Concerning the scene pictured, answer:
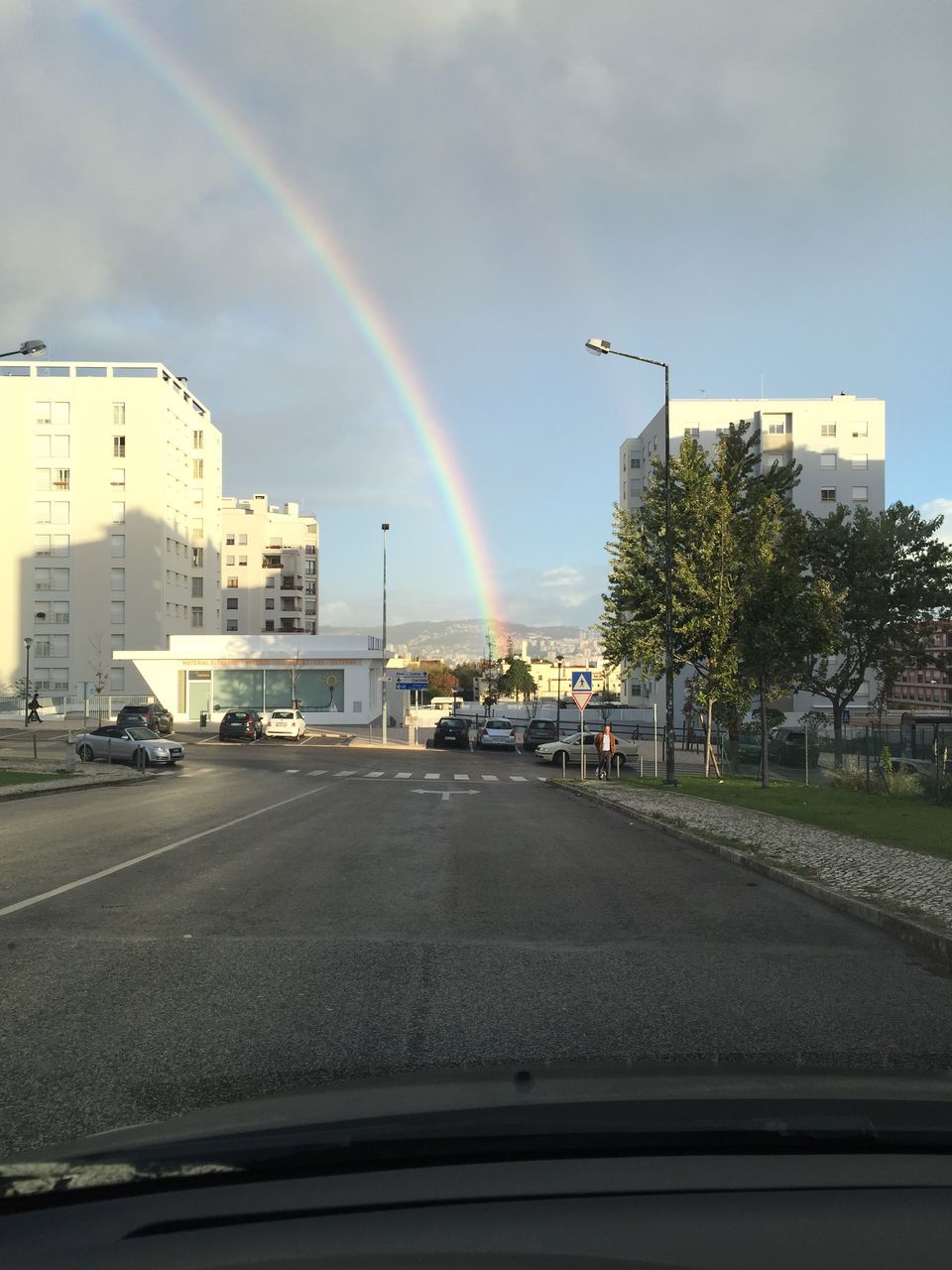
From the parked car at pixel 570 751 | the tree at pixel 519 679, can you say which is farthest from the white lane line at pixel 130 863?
the tree at pixel 519 679

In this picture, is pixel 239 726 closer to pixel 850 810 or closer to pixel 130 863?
pixel 850 810

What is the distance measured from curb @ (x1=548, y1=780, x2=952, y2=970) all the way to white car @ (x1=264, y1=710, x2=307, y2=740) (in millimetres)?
33970

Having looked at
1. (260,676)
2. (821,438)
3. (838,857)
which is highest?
(821,438)

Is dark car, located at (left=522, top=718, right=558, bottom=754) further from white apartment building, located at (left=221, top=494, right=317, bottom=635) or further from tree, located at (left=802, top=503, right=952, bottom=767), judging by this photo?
white apartment building, located at (left=221, top=494, right=317, bottom=635)

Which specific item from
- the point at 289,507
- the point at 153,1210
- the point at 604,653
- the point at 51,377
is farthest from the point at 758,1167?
the point at 289,507

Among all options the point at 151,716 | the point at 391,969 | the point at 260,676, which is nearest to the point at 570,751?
the point at 151,716

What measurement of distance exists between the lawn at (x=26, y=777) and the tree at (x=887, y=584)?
31.0 m

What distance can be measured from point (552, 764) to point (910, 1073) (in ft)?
117

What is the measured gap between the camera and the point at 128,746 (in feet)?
103

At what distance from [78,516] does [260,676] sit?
29024 millimetres

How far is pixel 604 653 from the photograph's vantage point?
29797 millimetres

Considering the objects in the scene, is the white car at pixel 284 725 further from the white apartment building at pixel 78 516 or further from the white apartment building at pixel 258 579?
the white apartment building at pixel 258 579

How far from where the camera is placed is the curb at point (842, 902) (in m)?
7.01

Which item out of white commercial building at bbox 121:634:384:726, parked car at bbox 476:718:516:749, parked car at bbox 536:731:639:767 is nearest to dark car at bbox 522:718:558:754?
parked car at bbox 476:718:516:749
